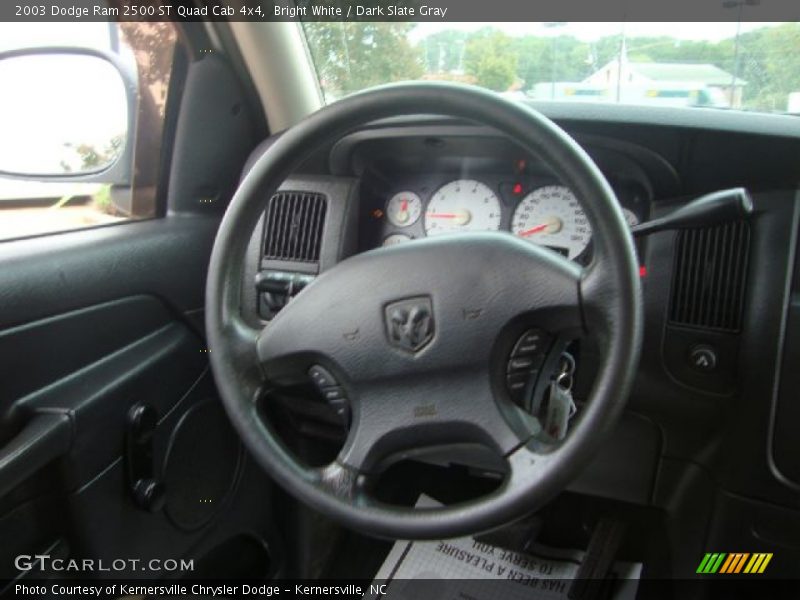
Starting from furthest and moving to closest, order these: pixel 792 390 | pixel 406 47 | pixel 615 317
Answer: pixel 406 47 < pixel 792 390 < pixel 615 317

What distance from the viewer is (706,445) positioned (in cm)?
130

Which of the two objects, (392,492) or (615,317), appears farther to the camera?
(392,492)

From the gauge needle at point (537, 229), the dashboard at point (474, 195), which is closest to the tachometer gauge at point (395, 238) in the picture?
the dashboard at point (474, 195)

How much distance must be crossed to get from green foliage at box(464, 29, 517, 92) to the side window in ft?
2.13

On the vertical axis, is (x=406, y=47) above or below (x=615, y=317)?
above

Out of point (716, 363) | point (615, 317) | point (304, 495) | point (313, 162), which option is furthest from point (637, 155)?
point (304, 495)

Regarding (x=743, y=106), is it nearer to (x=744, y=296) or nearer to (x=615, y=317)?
(x=744, y=296)

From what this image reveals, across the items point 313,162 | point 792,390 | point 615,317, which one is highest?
point 313,162

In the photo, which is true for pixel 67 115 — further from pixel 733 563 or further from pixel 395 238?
pixel 733 563

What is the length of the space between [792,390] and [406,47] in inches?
40.3

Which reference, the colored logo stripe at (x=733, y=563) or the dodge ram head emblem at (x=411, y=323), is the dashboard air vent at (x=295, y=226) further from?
the colored logo stripe at (x=733, y=563)

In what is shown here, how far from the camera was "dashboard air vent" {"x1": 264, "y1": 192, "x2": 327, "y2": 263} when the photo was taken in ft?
4.69

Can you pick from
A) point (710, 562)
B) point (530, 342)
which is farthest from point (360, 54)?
point (710, 562)

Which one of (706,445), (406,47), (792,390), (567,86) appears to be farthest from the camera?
(406,47)
